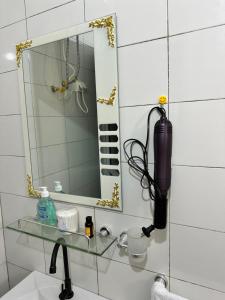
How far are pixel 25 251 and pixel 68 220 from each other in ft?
1.65

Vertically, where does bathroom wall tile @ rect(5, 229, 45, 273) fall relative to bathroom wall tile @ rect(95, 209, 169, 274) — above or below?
below

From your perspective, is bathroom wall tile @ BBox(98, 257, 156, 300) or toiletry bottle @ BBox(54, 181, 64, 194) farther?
toiletry bottle @ BBox(54, 181, 64, 194)

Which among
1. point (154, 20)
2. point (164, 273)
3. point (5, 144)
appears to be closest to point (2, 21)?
point (5, 144)

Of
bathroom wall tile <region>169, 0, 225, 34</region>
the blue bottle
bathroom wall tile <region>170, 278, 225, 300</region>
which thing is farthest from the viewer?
the blue bottle

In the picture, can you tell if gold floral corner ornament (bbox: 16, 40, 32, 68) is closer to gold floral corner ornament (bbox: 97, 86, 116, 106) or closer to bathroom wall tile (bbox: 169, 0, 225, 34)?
gold floral corner ornament (bbox: 97, 86, 116, 106)

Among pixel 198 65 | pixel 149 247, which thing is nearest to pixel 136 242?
pixel 149 247

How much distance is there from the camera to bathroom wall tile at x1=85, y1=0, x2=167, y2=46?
2.42 feet

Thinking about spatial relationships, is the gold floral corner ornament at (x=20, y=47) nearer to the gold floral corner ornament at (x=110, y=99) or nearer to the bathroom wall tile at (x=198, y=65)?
the gold floral corner ornament at (x=110, y=99)

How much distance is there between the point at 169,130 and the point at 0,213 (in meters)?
1.11

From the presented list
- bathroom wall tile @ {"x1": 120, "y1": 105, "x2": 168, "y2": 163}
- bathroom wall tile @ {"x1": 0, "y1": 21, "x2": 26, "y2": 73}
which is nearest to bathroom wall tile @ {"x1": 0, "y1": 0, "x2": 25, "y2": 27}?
bathroom wall tile @ {"x1": 0, "y1": 21, "x2": 26, "y2": 73}

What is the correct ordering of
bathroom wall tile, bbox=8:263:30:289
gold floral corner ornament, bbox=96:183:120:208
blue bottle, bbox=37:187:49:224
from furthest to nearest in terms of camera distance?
bathroom wall tile, bbox=8:263:30:289
blue bottle, bbox=37:187:49:224
gold floral corner ornament, bbox=96:183:120:208

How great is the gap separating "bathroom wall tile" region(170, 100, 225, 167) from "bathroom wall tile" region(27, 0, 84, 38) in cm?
56

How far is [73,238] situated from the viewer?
0.92 meters

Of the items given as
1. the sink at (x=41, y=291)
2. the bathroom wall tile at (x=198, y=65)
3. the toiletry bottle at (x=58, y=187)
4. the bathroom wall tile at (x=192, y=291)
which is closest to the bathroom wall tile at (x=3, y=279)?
the sink at (x=41, y=291)
